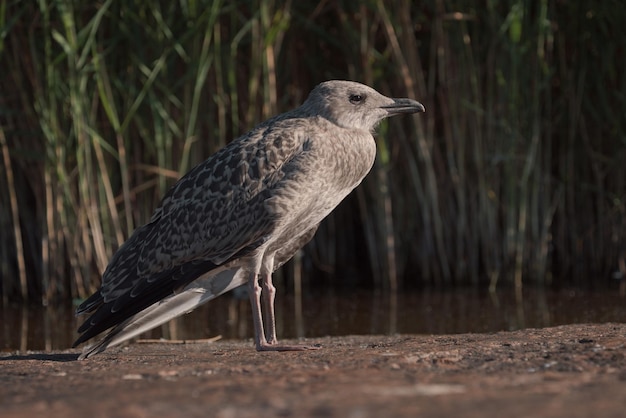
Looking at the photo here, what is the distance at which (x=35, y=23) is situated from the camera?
26.4 feet

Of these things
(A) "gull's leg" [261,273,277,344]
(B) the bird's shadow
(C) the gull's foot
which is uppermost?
(A) "gull's leg" [261,273,277,344]

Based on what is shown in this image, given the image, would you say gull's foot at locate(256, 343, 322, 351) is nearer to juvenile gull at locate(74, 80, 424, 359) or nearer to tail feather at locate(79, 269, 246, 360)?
juvenile gull at locate(74, 80, 424, 359)

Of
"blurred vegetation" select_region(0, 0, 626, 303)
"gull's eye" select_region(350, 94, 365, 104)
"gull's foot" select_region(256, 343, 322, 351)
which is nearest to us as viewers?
"gull's foot" select_region(256, 343, 322, 351)

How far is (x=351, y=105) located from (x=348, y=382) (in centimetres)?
239

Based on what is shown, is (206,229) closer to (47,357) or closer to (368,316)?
(47,357)

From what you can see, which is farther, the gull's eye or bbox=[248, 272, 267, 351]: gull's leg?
the gull's eye

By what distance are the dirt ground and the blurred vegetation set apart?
3349 millimetres

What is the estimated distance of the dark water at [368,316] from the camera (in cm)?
697

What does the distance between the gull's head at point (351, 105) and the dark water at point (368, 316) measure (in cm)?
165

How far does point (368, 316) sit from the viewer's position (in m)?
7.64

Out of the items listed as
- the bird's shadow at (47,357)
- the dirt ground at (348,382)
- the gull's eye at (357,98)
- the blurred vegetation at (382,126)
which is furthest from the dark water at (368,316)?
the dirt ground at (348,382)

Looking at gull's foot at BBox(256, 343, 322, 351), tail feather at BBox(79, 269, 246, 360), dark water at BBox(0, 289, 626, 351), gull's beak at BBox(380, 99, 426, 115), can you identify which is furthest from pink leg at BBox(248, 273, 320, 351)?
dark water at BBox(0, 289, 626, 351)

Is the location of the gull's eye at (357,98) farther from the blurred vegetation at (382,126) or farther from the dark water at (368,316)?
the blurred vegetation at (382,126)

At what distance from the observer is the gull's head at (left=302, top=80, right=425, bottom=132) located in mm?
5594
